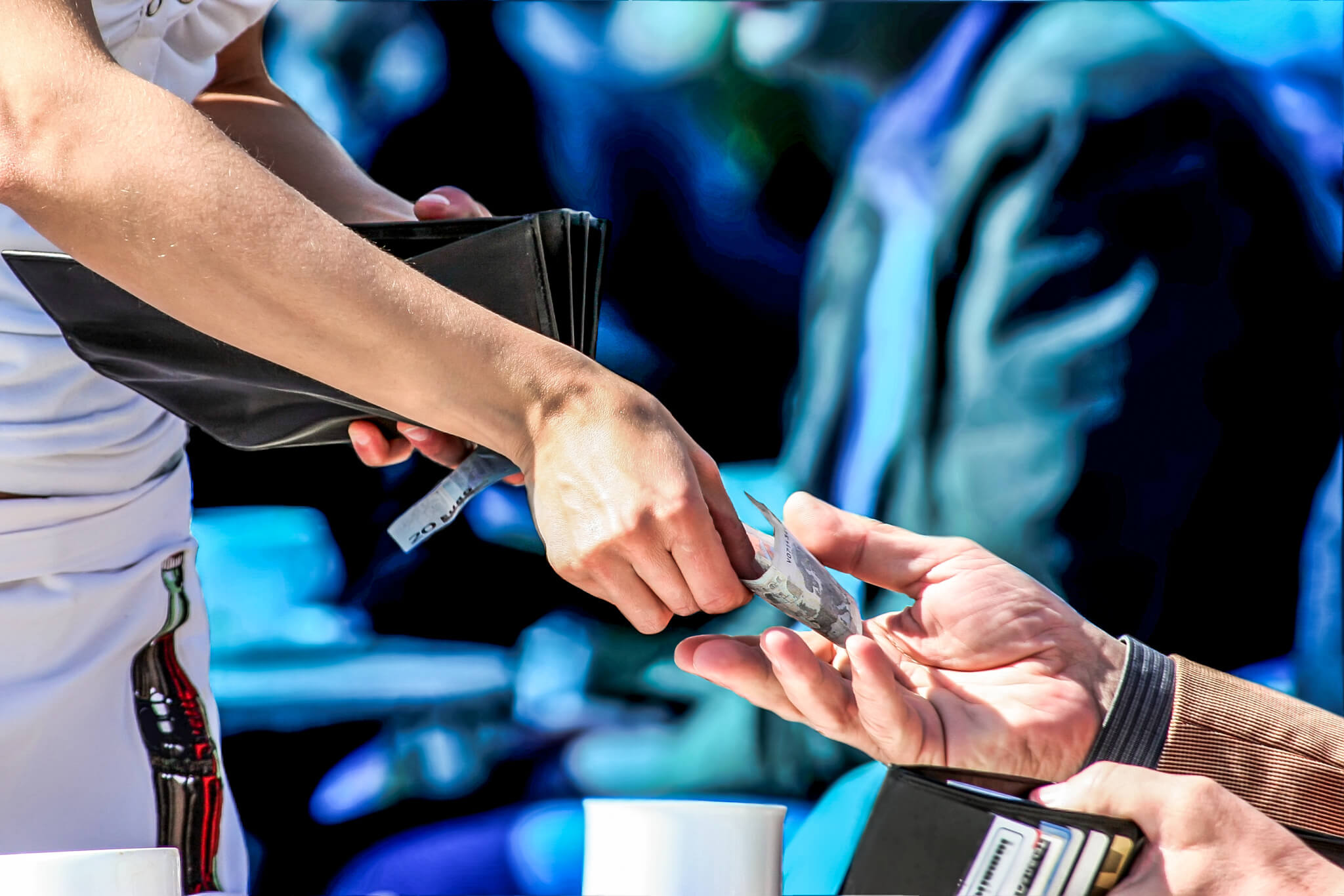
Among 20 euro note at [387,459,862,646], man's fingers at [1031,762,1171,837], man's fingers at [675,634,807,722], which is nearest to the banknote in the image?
Answer: 20 euro note at [387,459,862,646]

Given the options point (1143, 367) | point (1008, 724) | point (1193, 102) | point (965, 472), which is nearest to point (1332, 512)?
point (1143, 367)

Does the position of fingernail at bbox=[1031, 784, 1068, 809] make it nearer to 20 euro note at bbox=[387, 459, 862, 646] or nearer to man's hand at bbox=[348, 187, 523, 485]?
20 euro note at bbox=[387, 459, 862, 646]

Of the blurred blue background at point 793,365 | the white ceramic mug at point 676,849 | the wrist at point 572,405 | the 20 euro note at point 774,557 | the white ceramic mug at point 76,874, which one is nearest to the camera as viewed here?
the white ceramic mug at point 76,874

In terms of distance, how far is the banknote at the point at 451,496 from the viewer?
0.98 metres

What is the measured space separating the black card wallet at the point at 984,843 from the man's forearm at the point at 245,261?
34cm

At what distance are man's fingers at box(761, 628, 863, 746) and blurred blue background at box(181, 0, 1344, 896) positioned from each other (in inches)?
49.0

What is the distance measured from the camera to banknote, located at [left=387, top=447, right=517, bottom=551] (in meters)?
0.98

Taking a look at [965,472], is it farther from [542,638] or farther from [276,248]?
[276,248]

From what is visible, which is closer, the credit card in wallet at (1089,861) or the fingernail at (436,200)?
the credit card in wallet at (1089,861)

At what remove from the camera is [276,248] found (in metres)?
0.66

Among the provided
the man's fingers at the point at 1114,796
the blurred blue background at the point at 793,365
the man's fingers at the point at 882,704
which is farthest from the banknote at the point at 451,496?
the blurred blue background at the point at 793,365

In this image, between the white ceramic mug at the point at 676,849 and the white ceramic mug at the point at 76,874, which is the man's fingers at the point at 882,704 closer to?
the white ceramic mug at the point at 676,849

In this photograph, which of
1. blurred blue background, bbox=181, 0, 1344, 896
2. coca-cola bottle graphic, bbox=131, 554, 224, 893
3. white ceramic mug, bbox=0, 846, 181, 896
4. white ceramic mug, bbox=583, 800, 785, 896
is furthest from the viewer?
blurred blue background, bbox=181, 0, 1344, 896

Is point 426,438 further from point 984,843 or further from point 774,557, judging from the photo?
point 984,843
